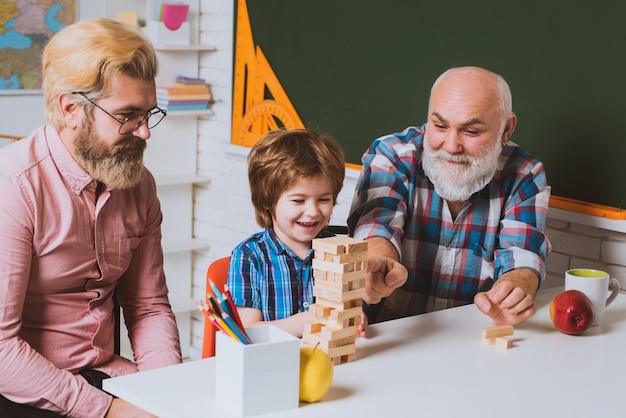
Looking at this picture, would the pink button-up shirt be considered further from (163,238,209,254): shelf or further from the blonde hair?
(163,238,209,254): shelf

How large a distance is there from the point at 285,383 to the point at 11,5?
9.70 feet

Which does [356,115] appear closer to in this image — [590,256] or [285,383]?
[590,256]

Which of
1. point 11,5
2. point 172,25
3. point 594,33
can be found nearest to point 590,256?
point 594,33

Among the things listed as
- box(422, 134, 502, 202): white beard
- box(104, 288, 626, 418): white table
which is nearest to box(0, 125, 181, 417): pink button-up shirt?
box(104, 288, 626, 418): white table

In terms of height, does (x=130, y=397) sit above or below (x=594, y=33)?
below

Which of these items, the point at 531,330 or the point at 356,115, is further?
the point at 356,115

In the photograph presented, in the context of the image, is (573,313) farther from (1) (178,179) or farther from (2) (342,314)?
(1) (178,179)

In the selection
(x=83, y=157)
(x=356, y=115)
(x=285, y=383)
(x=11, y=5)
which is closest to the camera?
(x=285, y=383)

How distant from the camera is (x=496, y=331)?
6.36 feet

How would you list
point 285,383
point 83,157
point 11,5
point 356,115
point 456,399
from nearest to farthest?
point 285,383 < point 456,399 < point 83,157 < point 356,115 < point 11,5

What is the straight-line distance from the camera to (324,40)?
363 cm

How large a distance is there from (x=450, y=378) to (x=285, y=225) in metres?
0.63

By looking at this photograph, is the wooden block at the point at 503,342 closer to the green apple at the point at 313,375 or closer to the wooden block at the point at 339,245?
the wooden block at the point at 339,245

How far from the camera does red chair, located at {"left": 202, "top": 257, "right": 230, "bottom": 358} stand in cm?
212
